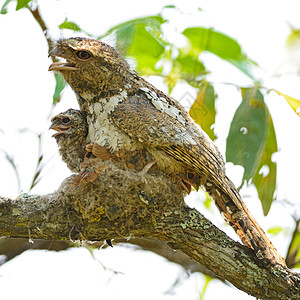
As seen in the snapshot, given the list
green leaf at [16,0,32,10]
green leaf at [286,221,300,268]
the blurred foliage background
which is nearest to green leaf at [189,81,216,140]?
the blurred foliage background

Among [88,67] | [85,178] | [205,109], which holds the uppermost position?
→ [88,67]

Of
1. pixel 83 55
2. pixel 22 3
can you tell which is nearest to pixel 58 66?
pixel 83 55

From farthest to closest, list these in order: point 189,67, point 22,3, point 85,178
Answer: point 189,67
point 22,3
point 85,178

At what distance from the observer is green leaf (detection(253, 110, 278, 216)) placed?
3.69 metres

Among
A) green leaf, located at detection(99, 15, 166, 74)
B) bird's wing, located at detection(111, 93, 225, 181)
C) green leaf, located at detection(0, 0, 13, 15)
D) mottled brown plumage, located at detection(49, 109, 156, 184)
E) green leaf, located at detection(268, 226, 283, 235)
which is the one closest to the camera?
bird's wing, located at detection(111, 93, 225, 181)

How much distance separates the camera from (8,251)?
3494mm

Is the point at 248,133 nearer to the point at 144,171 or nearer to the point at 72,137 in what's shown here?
the point at 144,171

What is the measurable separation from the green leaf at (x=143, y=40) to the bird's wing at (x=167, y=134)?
741 mm

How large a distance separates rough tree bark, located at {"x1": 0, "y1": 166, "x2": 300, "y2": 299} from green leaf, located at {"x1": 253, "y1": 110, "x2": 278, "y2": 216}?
77cm

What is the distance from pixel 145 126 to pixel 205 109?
1143mm

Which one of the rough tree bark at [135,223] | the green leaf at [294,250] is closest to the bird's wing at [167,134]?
the rough tree bark at [135,223]

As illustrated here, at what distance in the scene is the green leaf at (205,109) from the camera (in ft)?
12.9

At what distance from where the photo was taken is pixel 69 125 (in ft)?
11.4

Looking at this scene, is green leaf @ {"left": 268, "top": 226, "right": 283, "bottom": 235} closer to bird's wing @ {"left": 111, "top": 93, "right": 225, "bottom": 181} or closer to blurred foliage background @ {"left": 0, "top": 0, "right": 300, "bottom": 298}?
blurred foliage background @ {"left": 0, "top": 0, "right": 300, "bottom": 298}
